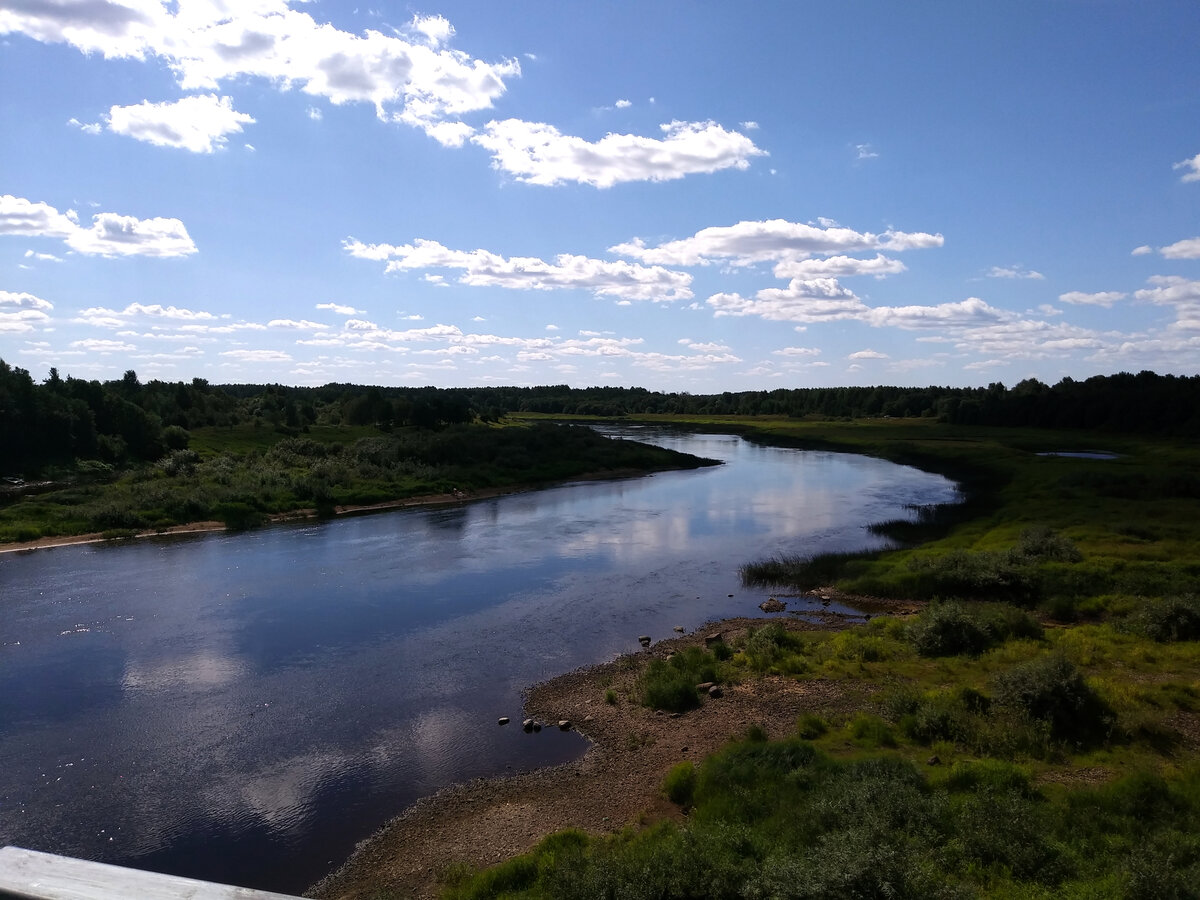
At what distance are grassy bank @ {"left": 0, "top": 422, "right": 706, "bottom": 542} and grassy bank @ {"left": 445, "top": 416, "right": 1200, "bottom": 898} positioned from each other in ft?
113

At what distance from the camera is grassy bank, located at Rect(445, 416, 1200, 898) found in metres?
9.16

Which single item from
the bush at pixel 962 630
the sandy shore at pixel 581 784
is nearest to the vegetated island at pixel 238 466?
the sandy shore at pixel 581 784

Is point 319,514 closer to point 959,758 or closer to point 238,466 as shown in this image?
point 238,466

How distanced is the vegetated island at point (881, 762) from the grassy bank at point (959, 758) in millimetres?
47

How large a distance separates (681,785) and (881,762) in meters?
3.45

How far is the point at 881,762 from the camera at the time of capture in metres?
12.8

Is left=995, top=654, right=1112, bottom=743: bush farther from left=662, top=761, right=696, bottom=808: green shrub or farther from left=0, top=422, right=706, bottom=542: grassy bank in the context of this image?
left=0, top=422, right=706, bottom=542: grassy bank

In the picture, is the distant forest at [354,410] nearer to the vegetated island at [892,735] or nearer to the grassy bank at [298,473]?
the grassy bank at [298,473]

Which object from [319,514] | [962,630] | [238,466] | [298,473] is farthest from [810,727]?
[238,466]

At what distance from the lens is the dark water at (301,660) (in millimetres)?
14289

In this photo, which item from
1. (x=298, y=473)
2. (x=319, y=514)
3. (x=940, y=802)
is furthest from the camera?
(x=298, y=473)

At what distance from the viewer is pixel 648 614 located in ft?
90.0

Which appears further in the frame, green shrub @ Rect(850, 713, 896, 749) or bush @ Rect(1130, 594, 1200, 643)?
bush @ Rect(1130, 594, 1200, 643)

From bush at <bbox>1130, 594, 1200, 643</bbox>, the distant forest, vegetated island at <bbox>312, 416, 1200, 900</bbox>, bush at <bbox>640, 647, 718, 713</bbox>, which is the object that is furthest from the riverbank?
bush at <bbox>1130, 594, 1200, 643</bbox>
